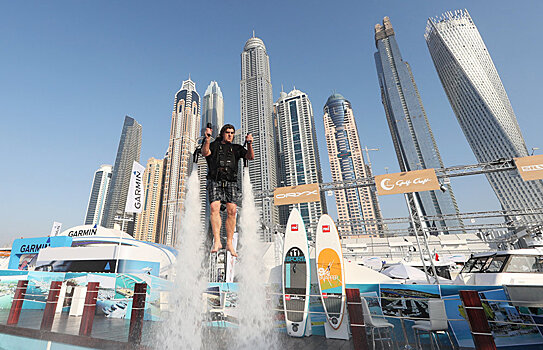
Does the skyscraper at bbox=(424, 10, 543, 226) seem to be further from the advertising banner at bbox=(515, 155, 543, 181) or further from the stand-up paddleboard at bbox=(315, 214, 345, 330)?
the stand-up paddleboard at bbox=(315, 214, 345, 330)

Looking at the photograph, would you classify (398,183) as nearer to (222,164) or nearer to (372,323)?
(372,323)

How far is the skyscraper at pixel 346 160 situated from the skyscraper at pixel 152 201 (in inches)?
2584

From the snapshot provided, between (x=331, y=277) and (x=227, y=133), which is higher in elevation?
(x=227, y=133)

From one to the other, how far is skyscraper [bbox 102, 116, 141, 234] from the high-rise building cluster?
52095 millimetres

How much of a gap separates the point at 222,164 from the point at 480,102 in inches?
3711

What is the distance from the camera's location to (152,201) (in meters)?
79.0

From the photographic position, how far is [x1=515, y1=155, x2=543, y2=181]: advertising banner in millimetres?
9695

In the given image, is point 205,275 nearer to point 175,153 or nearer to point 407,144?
point 175,153

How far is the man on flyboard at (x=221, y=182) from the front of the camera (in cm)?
367

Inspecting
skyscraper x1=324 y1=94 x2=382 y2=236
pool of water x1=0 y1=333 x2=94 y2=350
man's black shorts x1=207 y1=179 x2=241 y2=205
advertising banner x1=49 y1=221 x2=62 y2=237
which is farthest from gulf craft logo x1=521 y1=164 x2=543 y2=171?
skyscraper x1=324 y1=94 x2=382 y2=236

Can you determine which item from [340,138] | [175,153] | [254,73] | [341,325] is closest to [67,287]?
[341,325]

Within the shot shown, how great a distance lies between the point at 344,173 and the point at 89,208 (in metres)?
131

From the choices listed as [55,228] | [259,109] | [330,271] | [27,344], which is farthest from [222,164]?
[259,109]

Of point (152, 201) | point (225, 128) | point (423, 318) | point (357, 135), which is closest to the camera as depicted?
point (423, 318)
